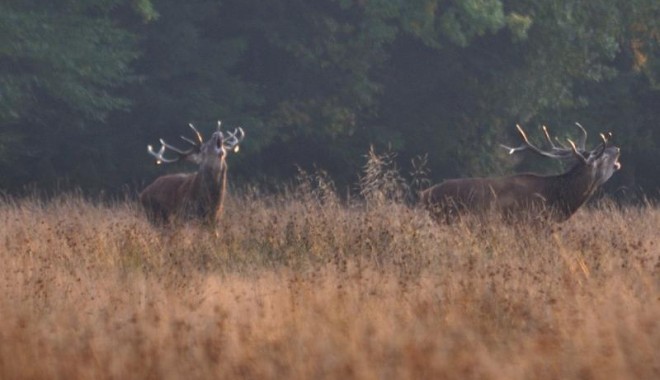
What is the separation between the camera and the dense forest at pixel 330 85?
26.4 metres

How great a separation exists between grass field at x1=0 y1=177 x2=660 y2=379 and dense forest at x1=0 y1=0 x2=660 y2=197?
12395 millimetres

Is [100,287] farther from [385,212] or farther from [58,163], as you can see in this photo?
[58,163]

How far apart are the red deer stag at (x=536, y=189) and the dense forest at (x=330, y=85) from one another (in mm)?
8526

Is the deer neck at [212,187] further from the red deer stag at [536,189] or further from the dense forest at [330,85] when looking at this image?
the dense forest at [330,85]

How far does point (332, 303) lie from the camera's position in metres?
9.37

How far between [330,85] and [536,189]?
34.2 feet

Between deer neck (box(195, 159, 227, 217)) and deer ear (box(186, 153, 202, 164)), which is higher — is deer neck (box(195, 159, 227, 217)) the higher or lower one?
the lower one

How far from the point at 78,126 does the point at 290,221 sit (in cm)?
1312

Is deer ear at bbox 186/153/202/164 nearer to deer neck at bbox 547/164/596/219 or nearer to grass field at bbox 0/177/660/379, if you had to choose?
grass field at bbox 0/177/660/379

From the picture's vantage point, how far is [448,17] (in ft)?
86.2

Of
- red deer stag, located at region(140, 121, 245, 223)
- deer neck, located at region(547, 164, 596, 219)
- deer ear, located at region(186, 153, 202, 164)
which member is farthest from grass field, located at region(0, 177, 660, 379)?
deer neck, located at region(547, 164, 596, 219)

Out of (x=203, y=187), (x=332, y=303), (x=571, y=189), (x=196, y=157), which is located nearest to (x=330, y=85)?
(x=571, y=189)

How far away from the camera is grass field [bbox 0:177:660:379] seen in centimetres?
793

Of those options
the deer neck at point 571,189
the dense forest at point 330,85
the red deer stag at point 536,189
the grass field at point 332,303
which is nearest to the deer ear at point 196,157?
the red deer stag at point 536,189
